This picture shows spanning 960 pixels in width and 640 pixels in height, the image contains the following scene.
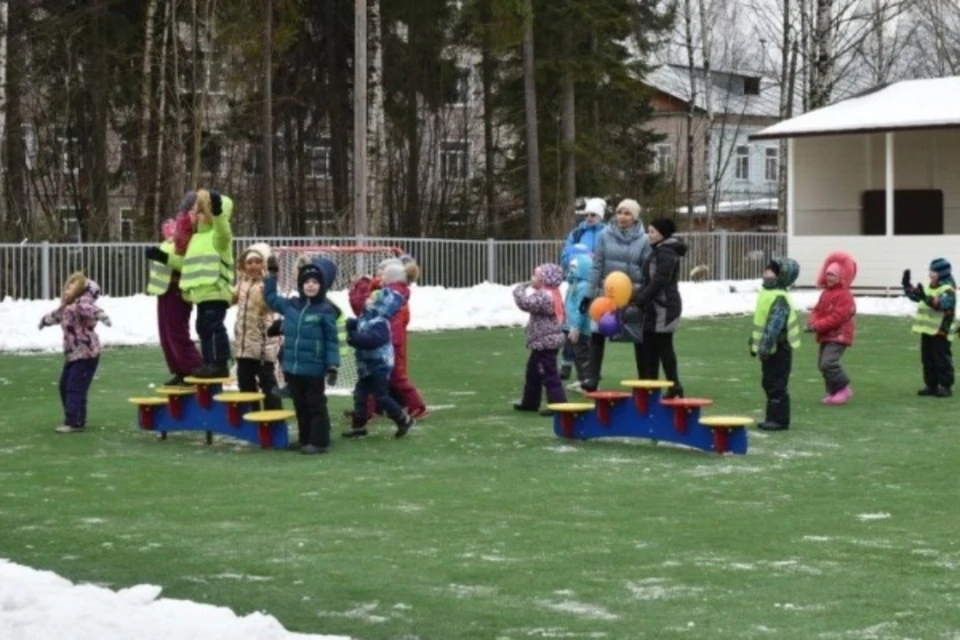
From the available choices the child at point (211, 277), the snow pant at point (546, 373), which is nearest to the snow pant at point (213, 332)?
the child at point (211, 277)

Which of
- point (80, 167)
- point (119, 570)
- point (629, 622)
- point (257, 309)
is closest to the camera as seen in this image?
point (629, 622)

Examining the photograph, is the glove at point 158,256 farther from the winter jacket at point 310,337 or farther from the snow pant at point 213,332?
the winter jacket at point 310,337

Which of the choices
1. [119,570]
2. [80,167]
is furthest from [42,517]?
[80,167]

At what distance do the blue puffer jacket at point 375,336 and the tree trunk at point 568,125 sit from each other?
32.0 m

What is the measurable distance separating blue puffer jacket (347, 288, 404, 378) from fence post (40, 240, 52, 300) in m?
16.8

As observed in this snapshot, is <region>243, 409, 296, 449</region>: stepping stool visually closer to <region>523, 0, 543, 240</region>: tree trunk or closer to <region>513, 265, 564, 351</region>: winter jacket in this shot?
<region>513, 265, 564, 351</region>: winter jacket

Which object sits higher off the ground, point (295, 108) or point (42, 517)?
point (295, 108)

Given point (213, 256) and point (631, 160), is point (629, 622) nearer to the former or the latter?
point (213, 256)

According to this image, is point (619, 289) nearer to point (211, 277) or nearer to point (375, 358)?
point (375, 358)

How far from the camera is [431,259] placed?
36.8 meters

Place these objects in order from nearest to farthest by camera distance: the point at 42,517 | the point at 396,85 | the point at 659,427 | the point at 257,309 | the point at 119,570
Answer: the point at 119,570, the point at 42,517, the point at 659,427, the point at 257,309, the point at 396,85

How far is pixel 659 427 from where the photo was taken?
14.1m

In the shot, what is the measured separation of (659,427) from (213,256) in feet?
13.9

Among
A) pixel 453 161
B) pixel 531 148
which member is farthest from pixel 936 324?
pixel 453 161
